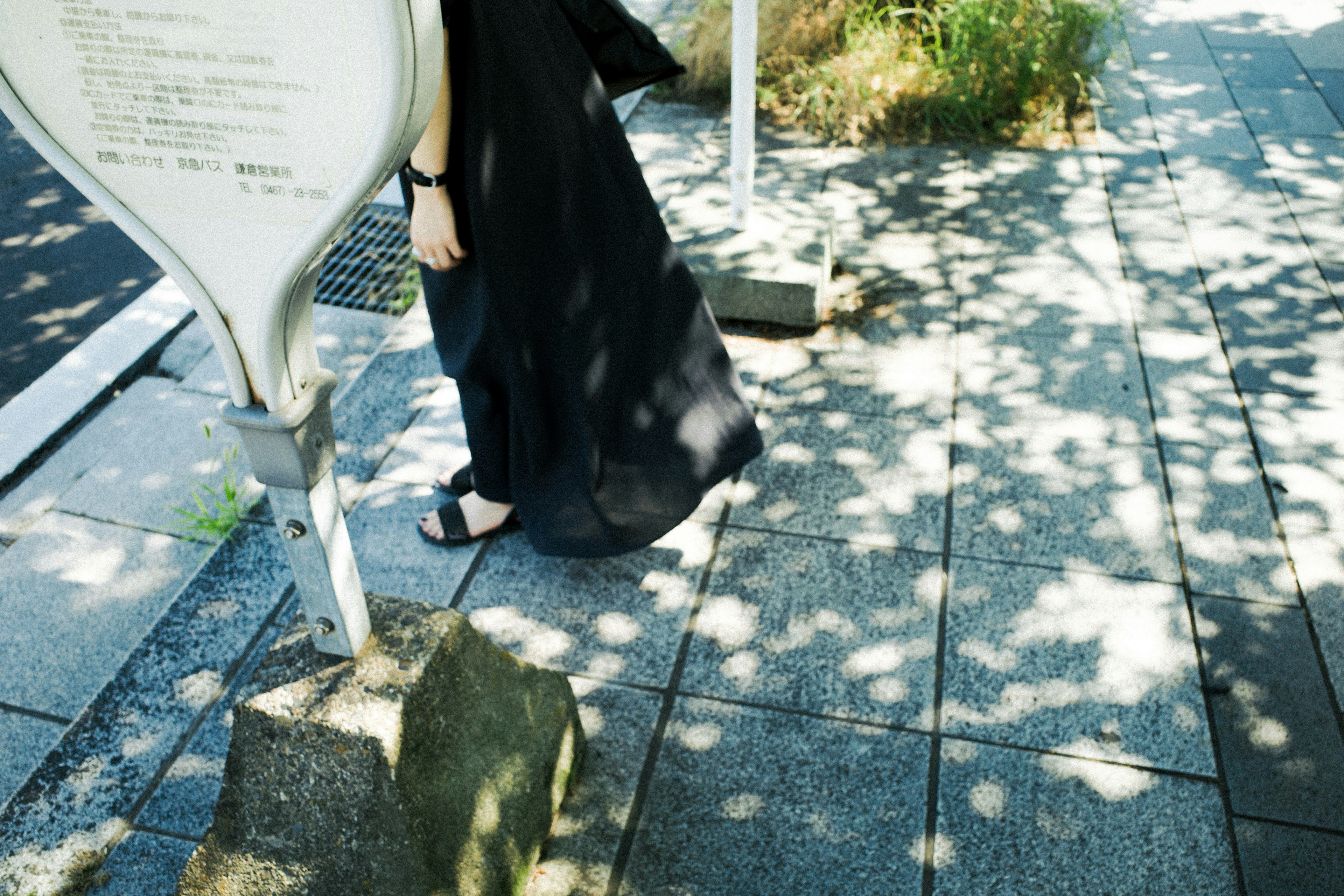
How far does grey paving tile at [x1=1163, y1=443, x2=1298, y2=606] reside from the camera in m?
2.88

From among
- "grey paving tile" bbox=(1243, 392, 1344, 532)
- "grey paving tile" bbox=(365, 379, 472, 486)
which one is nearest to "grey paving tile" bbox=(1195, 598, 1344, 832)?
"grey paving tile" bbox=(1243, 392, 1344, 532)

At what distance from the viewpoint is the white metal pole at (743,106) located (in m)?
3.49

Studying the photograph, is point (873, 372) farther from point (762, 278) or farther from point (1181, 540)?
point (1181, 540)

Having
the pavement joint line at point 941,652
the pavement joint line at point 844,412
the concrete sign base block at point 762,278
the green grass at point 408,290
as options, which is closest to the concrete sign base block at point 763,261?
the concrete sign base block at point 762,278

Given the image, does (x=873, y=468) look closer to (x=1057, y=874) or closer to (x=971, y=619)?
(x=971, y=619)

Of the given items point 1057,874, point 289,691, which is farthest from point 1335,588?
point 289,691

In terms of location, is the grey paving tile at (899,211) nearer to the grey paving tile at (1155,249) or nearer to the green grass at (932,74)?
the green grass at (932,74)

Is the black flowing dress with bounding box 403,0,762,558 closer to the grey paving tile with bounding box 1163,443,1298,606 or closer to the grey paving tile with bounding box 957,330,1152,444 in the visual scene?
the grey paving tile with bounding box 957,330,1152,444

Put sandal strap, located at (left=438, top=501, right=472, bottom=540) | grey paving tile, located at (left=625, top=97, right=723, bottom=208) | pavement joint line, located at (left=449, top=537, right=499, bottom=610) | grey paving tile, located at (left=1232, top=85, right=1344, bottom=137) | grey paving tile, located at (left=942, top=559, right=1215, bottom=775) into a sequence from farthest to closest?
grey paving tile, located at (left=1232, top=85, right=1344, bottom=137) < grey paving tile, located at (left=625, top=97, right=723, bottom=208) < sandal strap, located at (left=438, top=501, right=472, bottom=540) < pavement joint line, located at (left=449, top=537, right=499, bottom=610) < grey paving tile, located at (left=942, top=559, right=1215, bottom=775)

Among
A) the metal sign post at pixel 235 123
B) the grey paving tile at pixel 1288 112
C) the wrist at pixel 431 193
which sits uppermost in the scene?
the metal sign post at pixel 235 123

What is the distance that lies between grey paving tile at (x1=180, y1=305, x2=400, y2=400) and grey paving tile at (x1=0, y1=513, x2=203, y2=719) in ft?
2.51

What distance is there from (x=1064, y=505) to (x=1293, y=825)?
3.65 feet

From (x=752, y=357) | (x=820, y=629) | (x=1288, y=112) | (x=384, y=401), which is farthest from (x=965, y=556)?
(x=1288, y=112)

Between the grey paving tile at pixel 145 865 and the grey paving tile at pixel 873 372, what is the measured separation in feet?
7.45
